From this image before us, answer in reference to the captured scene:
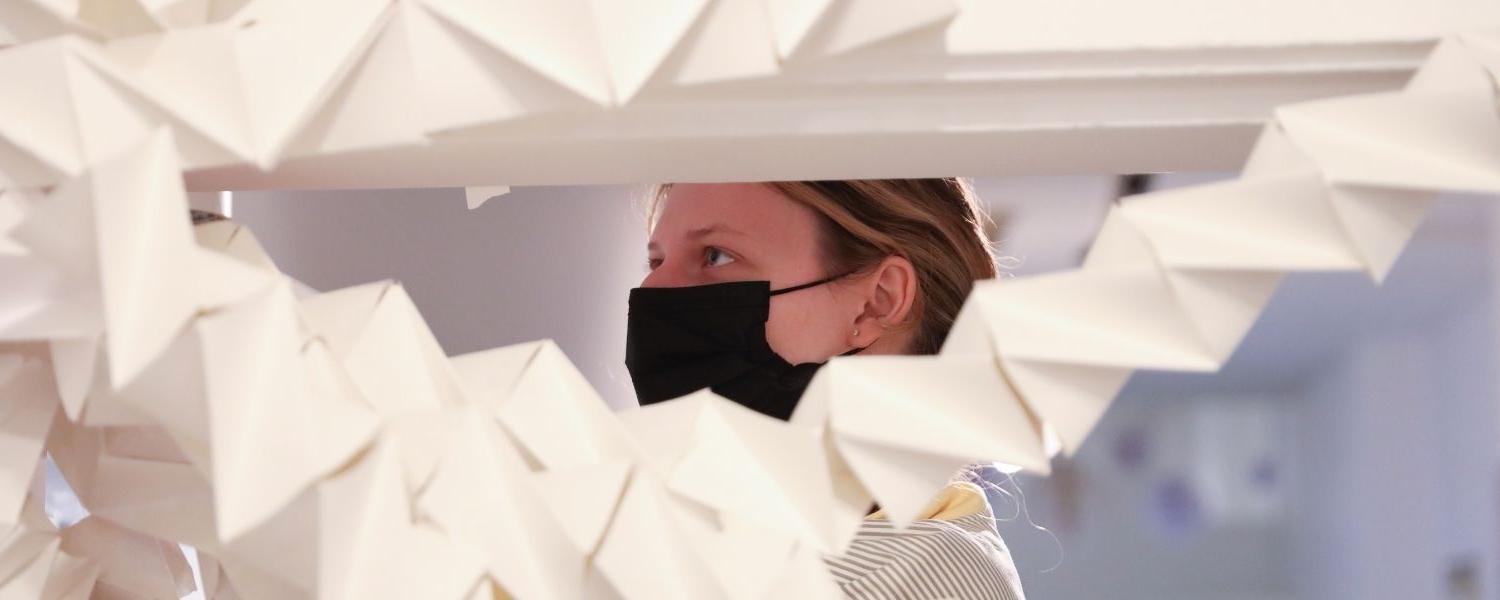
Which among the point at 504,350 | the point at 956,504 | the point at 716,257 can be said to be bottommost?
the point at 956,504

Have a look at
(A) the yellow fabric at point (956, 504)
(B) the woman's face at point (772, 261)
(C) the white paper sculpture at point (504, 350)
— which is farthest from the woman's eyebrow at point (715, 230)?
(C) the white paper sculpture at point (504, 350)

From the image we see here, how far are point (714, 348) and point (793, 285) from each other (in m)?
0.11

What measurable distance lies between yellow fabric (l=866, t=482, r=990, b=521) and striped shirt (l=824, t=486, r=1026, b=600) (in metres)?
0.03

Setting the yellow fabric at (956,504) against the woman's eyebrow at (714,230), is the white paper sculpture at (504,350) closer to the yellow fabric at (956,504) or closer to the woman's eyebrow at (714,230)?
the yellow fabric at (956,504)

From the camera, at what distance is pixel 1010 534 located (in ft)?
15.8

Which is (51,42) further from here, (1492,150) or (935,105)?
(1492,150)

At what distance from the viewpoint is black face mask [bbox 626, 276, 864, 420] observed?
116 cm

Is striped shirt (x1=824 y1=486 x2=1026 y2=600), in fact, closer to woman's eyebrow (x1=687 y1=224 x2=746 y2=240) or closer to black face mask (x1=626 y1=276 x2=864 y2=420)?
black face mask (x1=626 y1=276 x2=864 y2=420)

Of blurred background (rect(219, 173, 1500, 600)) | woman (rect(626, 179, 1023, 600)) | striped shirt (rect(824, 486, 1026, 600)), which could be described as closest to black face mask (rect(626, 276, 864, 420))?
woman (rect(626, 179, 1023, 600))

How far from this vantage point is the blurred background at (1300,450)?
3.95 metres

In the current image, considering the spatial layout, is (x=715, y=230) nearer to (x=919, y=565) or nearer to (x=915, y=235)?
(x=915, y=235)

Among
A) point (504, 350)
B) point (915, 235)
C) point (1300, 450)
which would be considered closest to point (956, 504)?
point (915, 235)

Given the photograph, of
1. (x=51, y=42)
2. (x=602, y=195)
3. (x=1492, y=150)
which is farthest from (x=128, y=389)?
(x=602, y=195)

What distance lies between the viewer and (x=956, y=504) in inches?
41.4
